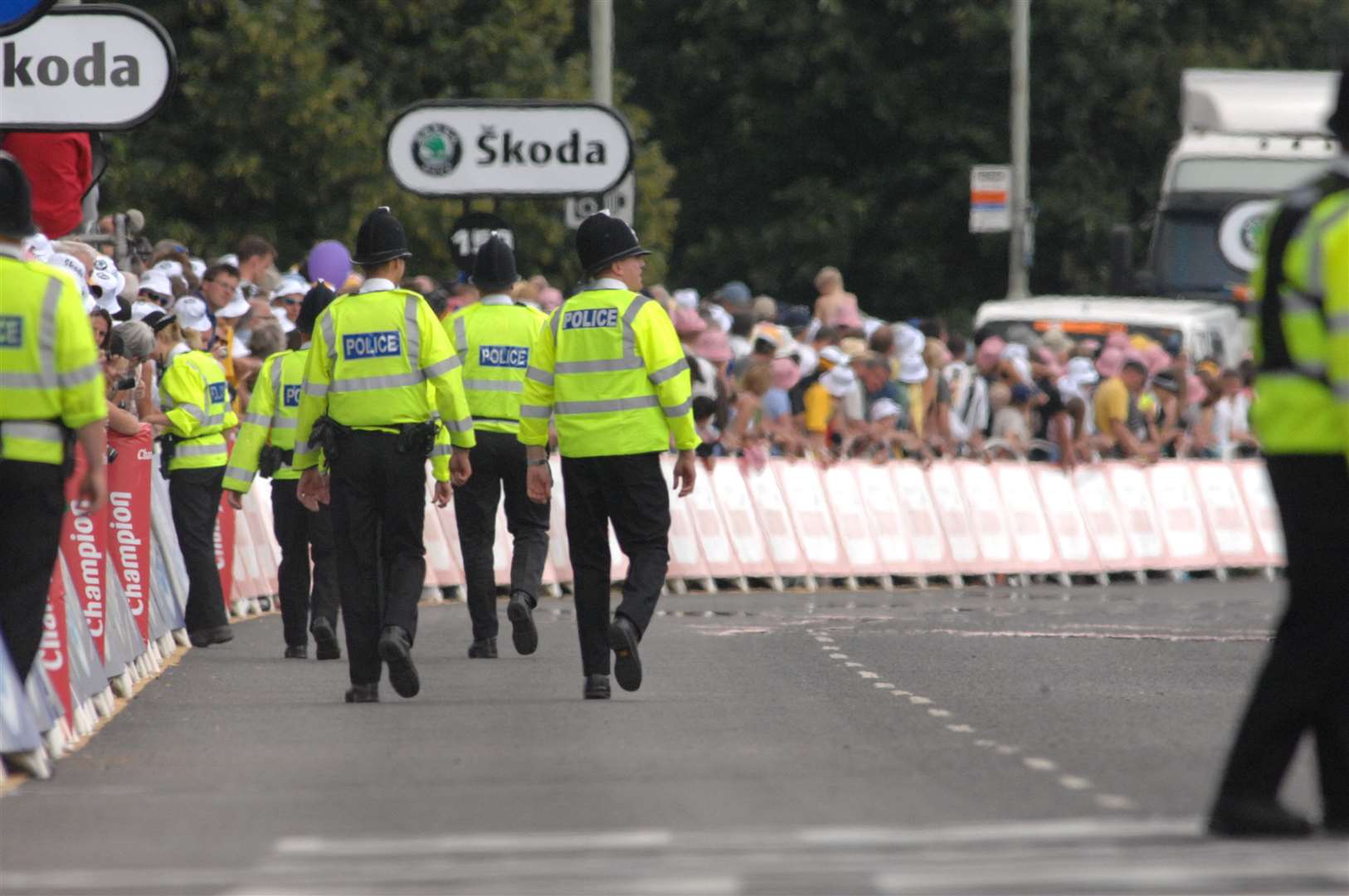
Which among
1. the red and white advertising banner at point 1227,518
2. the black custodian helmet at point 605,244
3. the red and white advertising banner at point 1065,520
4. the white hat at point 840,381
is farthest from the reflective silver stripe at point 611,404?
the red and white advertising banner at point 1227,518

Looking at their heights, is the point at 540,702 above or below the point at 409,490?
below

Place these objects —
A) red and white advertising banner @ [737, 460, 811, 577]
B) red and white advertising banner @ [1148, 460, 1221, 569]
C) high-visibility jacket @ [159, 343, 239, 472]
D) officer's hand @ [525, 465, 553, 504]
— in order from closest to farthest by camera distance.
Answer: officer's hand @ [525, 465, 553, 504] < high-visibility jacket @ [159, 343, 239, 472] < red and white advertising banner @ [737, 460, 811, 577] < red and white advertising banner @ [1148, 460, 1221, 569]

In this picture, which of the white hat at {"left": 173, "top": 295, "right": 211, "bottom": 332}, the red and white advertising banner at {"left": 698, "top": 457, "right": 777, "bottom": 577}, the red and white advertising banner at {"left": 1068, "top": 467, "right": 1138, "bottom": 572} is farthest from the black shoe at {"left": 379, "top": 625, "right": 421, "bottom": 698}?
the red and white advertising banner at {"left": 1068, "top": 467, "right": 1138, "bottom": 572}

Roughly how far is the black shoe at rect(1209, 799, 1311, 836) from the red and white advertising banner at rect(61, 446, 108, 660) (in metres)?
6.11

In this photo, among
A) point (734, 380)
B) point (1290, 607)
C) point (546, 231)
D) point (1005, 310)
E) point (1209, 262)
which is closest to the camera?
point (1290, 607)

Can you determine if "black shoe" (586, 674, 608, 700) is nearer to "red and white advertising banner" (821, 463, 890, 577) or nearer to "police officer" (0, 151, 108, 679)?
"police officer" (0, 151, 108, 679)

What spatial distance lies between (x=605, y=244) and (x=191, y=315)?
16.0ft

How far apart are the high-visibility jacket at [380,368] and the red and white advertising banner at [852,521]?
1236 centimetres

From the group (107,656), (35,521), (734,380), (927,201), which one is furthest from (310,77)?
(35,521)

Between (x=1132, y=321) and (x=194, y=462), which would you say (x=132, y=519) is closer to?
(x=194, y=462)

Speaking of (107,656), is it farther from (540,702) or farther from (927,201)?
(927,201)

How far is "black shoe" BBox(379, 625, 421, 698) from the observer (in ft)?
43.9

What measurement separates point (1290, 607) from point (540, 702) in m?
5.52

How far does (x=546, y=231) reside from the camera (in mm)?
40875
